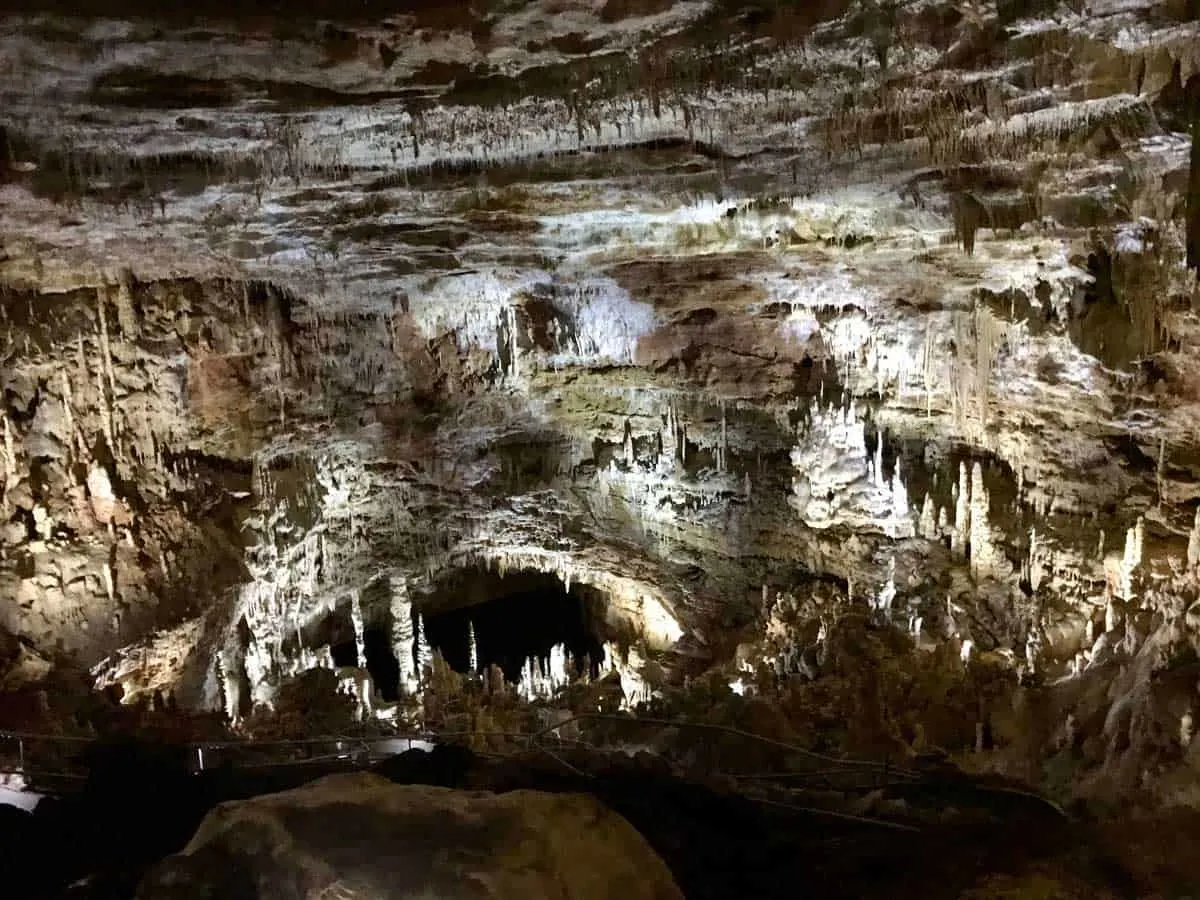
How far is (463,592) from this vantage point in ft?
48.1

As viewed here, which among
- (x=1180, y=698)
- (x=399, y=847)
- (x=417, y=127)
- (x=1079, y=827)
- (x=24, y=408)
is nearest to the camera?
(x=399, y=847)

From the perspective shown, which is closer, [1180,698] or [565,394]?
[1180,698]

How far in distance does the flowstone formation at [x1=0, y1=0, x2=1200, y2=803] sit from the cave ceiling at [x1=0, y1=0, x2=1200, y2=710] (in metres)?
0.04

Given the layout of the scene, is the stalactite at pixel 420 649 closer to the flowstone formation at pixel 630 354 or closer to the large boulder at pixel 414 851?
the flowstone formation at pixel 630 354

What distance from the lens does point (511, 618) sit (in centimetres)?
1537

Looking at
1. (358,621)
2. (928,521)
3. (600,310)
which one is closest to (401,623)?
(358,621)

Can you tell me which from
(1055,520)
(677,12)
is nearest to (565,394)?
(1055,520)

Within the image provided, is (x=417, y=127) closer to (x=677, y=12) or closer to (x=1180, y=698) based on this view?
(x=677, y=12)

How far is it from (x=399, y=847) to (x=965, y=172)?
6.13m

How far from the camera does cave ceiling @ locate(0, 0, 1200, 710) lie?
480 cm

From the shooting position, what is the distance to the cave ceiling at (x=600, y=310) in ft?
15.8

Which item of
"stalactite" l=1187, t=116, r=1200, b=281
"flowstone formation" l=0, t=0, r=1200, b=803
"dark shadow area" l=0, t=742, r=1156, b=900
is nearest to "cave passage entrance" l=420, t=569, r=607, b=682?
"flowstone formation" l=0, t=0, r=1200, b=803

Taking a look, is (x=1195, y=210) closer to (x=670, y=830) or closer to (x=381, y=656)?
(x=670, y=830)

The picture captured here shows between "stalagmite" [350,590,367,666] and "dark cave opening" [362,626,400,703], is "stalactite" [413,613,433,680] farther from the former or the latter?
"stalagmite" [350,590,367,666]
